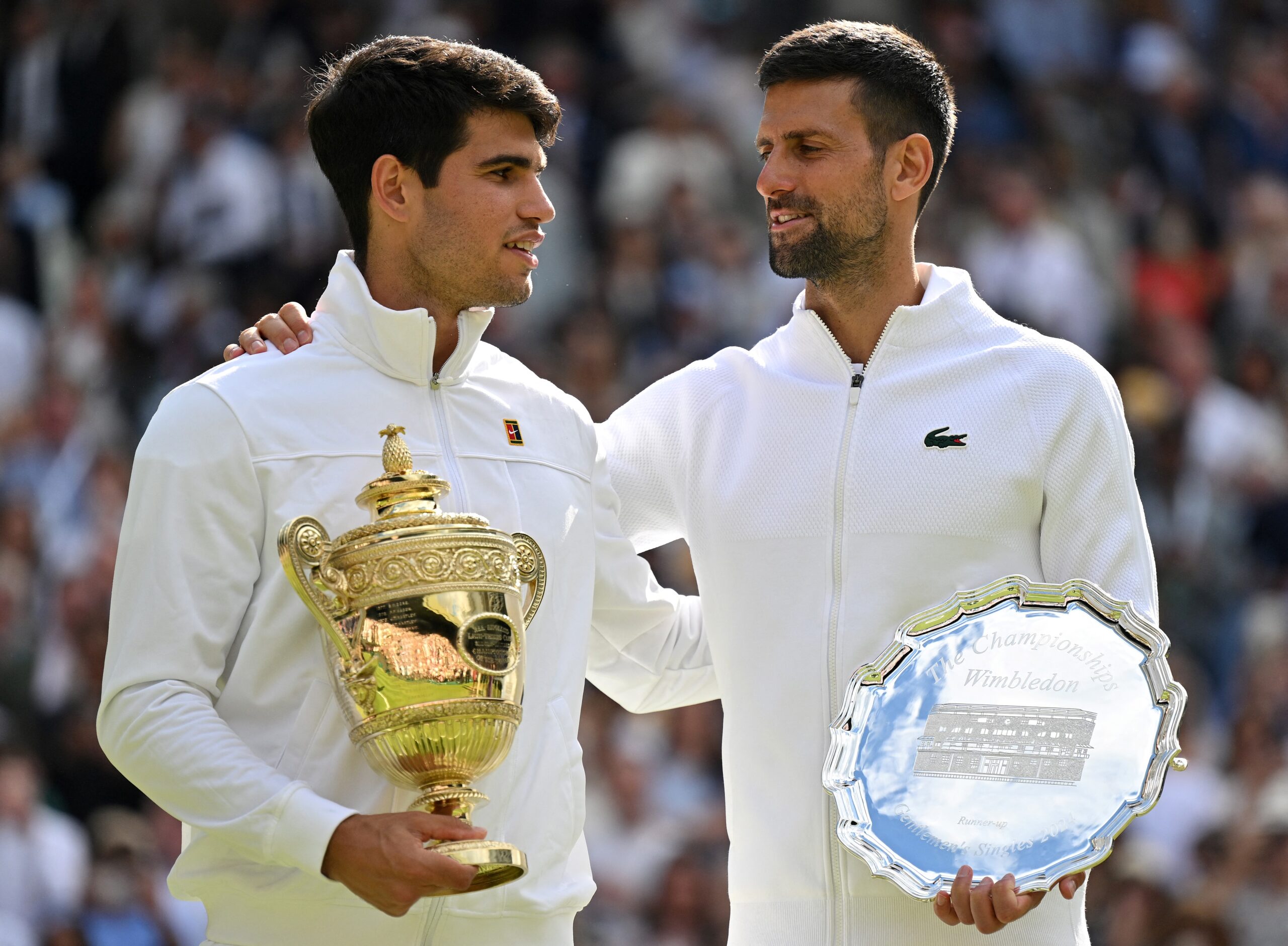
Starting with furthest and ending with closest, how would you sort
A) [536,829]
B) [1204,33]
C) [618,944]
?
[1204,33] → [618,944] → [536,829]

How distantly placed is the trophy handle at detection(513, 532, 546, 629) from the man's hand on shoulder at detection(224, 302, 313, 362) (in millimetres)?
573

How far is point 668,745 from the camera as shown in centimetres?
775

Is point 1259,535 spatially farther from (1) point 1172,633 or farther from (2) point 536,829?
(2) point 536,829

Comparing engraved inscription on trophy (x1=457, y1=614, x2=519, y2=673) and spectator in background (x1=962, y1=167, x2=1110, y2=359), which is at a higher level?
spectator in background (x1=962, y1=167, x2=1110, y2=359)

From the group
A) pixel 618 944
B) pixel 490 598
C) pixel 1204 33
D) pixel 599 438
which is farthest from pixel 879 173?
pixel 1204 33

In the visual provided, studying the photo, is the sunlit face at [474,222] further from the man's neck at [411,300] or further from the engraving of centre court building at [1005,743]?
the engraving of centre court building at [1005,743]

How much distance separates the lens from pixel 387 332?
3.43 metres

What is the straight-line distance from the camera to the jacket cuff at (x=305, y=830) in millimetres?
2977

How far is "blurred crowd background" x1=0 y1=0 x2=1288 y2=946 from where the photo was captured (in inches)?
281

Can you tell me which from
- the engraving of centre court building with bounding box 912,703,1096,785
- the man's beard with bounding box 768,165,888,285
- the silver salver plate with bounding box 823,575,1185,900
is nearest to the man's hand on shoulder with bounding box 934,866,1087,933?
the silver salver plate with bounding box 823,575,1185,900

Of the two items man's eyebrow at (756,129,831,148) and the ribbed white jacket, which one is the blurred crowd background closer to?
the ribbed white jacket

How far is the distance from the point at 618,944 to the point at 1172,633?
9.45ft

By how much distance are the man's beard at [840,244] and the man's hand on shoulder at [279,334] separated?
0.90 metres

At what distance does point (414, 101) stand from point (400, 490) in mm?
801
